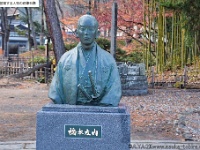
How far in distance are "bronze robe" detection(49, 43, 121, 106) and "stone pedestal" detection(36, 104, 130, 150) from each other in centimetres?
28

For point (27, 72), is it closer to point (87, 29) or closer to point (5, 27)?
point (5, 27)

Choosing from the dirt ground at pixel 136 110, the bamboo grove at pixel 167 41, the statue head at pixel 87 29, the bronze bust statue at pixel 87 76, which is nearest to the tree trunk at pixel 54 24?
the dirt ground at pixel 136 110

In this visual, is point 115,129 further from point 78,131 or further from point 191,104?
point 191,104

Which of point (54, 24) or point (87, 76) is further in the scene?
point (54, 24)

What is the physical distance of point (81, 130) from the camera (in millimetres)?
4074

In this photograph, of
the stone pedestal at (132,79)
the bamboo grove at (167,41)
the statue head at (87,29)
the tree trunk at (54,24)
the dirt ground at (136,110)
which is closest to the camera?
the statue head at (87,29)

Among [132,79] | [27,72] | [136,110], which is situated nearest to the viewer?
[136,110]

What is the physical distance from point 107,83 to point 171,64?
13272 mm

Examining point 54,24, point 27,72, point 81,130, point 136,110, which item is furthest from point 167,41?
point 81,130

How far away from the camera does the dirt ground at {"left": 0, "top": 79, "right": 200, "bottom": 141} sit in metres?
7.11

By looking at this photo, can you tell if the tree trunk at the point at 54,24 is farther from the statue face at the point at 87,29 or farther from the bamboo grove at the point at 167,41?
the statue face at the point at 87,29

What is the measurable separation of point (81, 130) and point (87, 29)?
3.44 ft

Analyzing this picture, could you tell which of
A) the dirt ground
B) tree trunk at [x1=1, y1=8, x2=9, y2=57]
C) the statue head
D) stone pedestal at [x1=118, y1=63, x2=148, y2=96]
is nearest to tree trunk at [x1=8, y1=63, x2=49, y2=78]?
the dirt ground

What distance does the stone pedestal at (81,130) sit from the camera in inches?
160
